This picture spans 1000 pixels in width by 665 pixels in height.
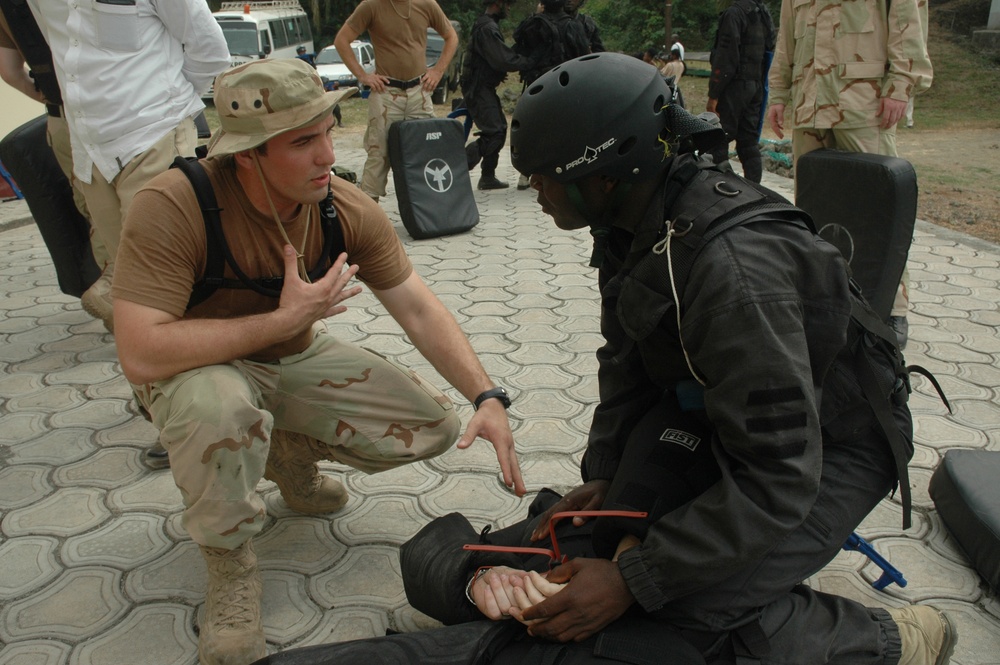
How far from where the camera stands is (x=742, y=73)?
625cm

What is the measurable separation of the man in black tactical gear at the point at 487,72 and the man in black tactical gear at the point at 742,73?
66.7 inches

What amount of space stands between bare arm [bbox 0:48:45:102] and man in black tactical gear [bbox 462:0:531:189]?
375 centimetres

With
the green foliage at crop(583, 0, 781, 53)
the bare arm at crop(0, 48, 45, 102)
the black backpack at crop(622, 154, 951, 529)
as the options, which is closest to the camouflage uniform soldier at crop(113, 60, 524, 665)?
the black backpack at crop(622, 154, 951, 529)

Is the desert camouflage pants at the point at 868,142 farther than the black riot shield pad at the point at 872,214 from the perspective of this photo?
Yes

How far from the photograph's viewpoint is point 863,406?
5.65ft

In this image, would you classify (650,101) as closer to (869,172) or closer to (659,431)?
(659,431)

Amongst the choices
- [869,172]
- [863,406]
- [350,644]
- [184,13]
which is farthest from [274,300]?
[869,172]

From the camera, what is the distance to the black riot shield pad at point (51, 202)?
3.81 meters

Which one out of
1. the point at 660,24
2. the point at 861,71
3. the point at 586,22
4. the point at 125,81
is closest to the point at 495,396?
the point at 125,81

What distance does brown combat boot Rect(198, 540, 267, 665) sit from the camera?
6.42 feet

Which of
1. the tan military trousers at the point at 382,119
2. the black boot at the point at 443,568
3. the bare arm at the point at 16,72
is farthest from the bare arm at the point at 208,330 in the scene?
the tan military trousers at the point at 382,119

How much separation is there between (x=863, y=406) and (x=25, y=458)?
112 inches

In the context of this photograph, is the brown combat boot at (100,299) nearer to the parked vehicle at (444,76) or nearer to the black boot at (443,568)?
the black boot at (443,568)

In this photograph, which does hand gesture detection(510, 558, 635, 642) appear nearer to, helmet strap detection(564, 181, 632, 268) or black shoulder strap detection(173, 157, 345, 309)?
helmet strap detection(564, 181, 632, 268)
